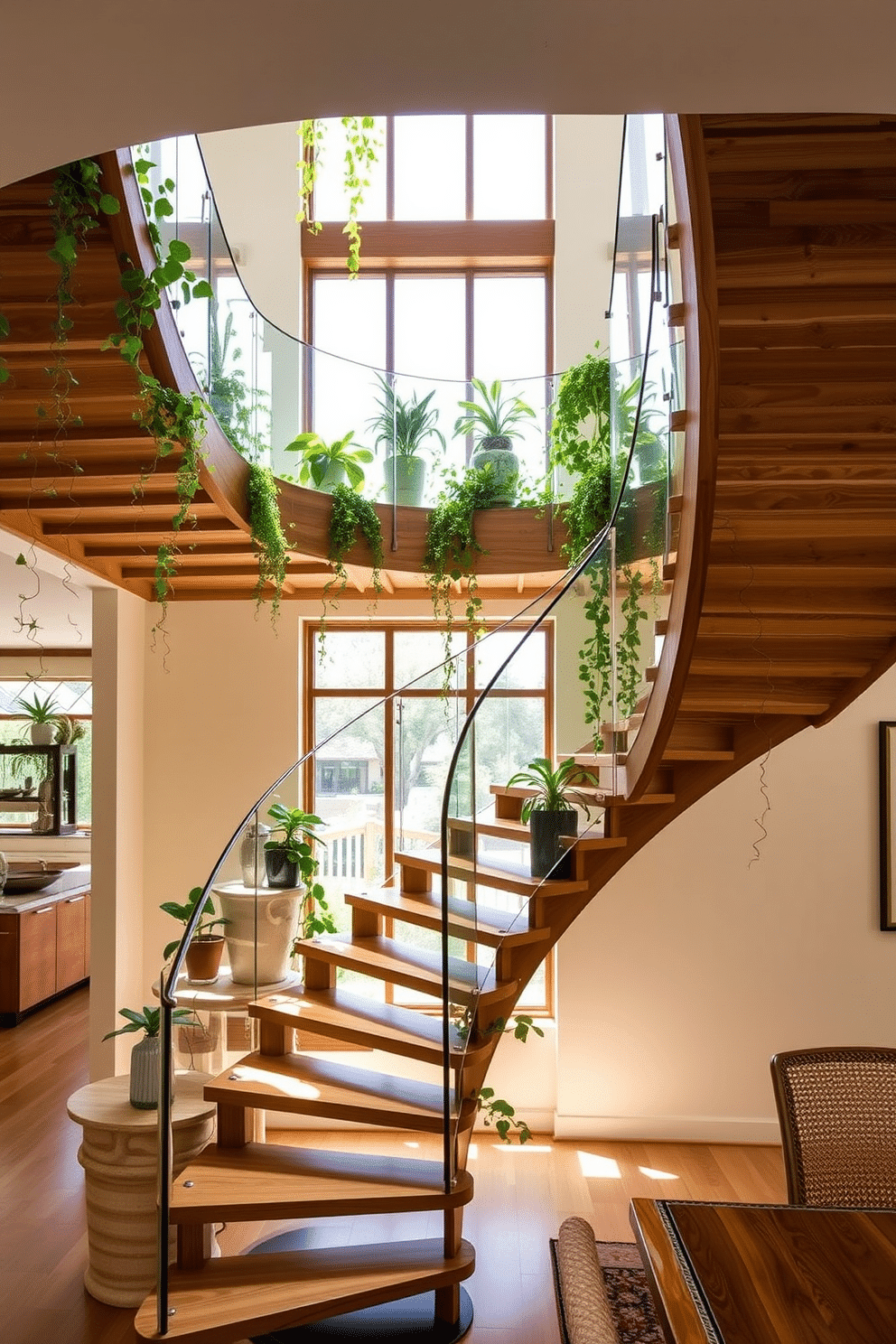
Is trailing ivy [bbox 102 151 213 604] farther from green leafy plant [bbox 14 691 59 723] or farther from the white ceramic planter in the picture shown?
green leafy plant [bbox 14 691 59 723]

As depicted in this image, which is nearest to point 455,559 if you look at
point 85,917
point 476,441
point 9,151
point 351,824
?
point 476,441

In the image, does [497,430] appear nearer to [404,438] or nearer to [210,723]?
[404,438]

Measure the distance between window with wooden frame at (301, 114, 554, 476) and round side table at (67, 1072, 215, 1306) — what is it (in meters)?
5.30

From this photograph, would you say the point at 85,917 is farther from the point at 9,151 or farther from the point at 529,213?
the point at 9,151

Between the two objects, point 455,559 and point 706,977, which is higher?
point 455,559

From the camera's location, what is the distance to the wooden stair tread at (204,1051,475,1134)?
438 centimetres

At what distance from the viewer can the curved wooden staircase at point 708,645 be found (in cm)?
266

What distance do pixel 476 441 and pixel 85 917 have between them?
5826 mm

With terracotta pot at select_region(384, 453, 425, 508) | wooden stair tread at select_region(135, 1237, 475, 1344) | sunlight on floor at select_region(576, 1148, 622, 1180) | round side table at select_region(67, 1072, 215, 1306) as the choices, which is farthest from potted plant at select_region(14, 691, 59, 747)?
wooden stair tread at select_region(135, 1237, 475, 1344)

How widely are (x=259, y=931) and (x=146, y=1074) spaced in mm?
1021

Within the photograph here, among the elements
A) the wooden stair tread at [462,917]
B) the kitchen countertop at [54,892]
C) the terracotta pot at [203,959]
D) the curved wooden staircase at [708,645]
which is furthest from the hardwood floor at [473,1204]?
the wooden stair tread at [462,917]

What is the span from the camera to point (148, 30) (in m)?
1.47

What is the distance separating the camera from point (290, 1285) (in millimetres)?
3920

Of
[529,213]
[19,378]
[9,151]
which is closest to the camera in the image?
[9,151]
